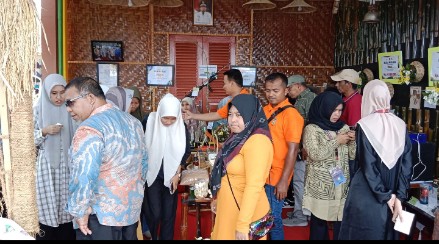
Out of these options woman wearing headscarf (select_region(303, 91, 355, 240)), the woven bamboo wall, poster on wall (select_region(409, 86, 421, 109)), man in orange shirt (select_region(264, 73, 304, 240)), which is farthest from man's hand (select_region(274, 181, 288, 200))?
the woven bamboo wall

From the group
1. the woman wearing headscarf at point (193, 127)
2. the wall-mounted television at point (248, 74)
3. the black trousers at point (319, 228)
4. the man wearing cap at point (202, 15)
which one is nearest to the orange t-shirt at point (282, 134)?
the black trousers at point (319, 228)

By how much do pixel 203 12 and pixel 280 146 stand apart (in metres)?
4.65

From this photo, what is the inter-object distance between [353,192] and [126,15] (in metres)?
5.55

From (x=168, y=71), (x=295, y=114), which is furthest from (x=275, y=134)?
(x=168, y=71)

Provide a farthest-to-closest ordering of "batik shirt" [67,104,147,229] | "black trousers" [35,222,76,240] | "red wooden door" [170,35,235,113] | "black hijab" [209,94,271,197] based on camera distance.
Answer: "red wooden door" [170,35,235,113], "black trousers" [35,222,76,240], "black hijab" [209,94,271,197], "batik shirt" [67,104,147,229]

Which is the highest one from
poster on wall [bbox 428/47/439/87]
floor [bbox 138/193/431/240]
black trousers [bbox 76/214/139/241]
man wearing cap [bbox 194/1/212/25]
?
man wearing cap [bbox 194/1/212/25]

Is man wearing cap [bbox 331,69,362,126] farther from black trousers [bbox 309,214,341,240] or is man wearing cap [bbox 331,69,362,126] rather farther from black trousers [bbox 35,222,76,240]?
black trousers [bbox 35,222,76,240]

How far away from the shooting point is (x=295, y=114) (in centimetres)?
304

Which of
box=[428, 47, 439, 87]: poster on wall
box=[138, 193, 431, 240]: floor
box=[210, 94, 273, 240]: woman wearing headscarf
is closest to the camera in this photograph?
box=[210, 94, 273, 240]: woman wearing headscarf

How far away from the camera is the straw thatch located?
1.66m

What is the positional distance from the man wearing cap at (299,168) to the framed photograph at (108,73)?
3.46 meters

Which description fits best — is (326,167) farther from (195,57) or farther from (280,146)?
(195,57)

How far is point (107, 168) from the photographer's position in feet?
7.19

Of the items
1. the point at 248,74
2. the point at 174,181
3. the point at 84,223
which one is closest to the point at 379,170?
the point at 174,181
